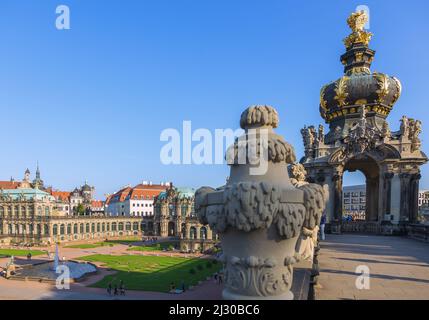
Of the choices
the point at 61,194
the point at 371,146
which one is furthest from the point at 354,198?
the point at 371,146

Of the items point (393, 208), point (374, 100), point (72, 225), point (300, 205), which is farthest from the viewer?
point (72, 225)

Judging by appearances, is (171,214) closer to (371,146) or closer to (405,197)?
(371,146)

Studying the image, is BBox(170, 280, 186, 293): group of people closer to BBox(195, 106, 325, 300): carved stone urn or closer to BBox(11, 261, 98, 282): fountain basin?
BBox(11, 261, 98, 282): fountain basin

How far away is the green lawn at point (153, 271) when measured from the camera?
39.3 metres

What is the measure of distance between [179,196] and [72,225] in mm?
30216

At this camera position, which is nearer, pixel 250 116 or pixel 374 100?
pixel 250 116

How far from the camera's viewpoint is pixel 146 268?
163 ft

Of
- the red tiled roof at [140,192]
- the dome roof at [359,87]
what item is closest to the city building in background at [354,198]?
the red tiled roof at [140,192]

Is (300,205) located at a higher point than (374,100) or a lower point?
lower

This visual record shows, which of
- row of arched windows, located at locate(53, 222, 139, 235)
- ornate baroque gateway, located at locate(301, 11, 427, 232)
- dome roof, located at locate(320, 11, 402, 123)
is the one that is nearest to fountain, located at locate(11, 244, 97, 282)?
ornate baroque gateway, located at locate(301, 11, 427, 232)

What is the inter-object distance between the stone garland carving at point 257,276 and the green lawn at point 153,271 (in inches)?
1368

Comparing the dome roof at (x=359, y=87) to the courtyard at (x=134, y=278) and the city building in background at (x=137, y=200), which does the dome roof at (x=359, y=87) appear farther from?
the city building in background at (x=137, y=200)
